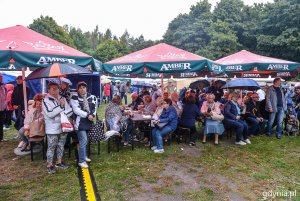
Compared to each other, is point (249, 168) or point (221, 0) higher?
point (221, 0)

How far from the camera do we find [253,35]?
36875 mm

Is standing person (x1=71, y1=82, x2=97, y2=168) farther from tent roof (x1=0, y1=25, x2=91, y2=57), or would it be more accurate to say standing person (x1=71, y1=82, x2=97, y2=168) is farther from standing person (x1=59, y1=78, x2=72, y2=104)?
tent roof (x1=0, y1=25, x2=91, y2=57)

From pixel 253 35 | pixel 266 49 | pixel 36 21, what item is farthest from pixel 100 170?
pixel 36 21

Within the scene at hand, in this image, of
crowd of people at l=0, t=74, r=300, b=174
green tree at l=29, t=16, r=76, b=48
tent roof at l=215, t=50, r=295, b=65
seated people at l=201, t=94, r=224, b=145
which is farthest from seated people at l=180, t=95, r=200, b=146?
green tree at l=29, t=16, r=76, b=48

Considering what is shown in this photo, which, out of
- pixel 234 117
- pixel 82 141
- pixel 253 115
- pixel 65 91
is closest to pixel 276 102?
pixel 253 115

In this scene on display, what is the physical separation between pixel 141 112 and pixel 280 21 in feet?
97.5

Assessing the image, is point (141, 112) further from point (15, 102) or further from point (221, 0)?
point (221, 0)

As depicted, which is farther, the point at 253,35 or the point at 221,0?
the point at 221,0

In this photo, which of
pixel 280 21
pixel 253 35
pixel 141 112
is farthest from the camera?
pixel 253 35

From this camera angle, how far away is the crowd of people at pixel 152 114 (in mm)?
5418

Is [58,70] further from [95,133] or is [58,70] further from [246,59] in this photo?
[246,59]

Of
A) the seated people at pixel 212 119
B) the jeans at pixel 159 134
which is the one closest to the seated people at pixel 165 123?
the jeans at pixel 159 134

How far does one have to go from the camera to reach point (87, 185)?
482 centimetres

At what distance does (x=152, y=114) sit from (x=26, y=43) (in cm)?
397
